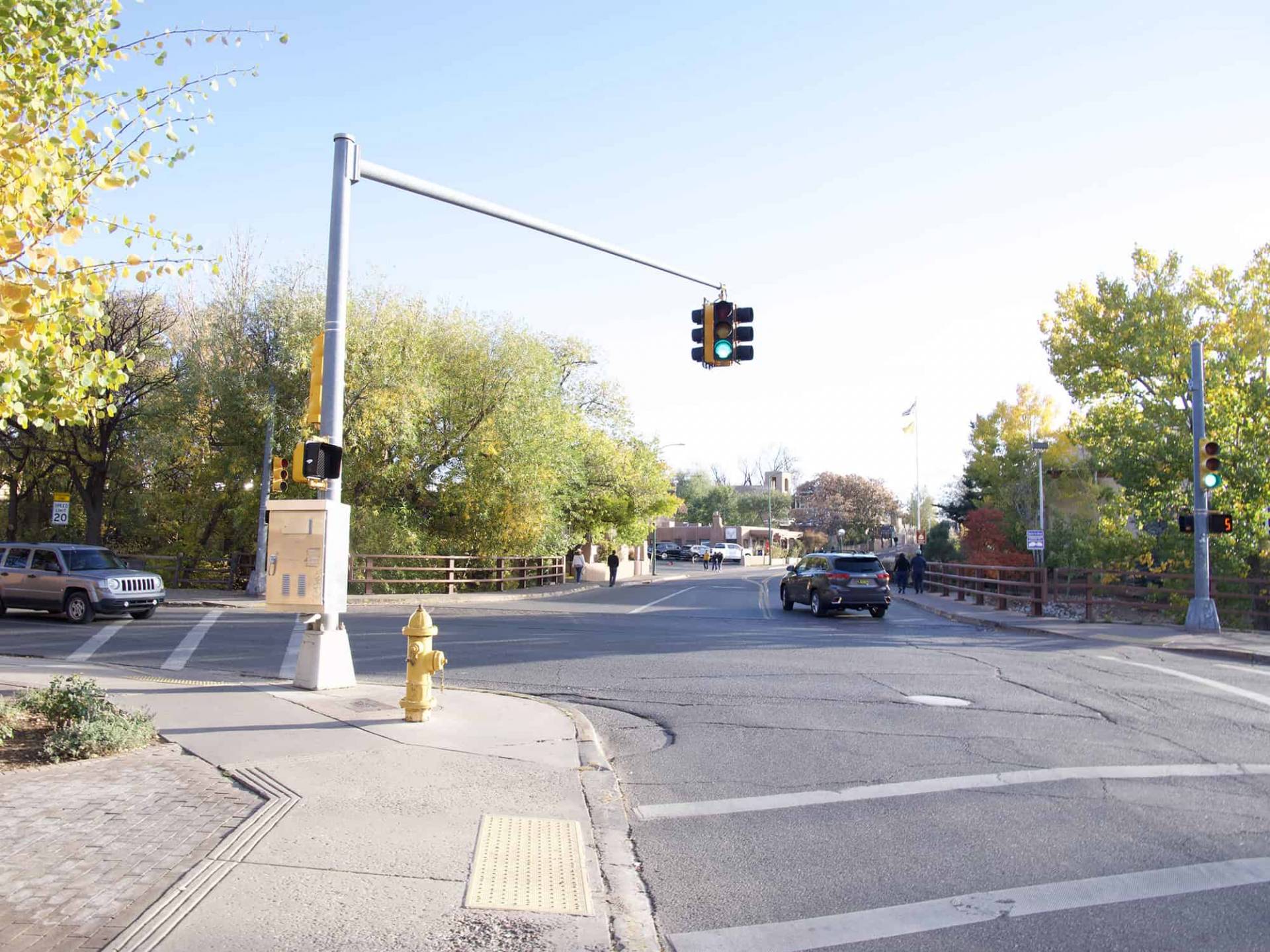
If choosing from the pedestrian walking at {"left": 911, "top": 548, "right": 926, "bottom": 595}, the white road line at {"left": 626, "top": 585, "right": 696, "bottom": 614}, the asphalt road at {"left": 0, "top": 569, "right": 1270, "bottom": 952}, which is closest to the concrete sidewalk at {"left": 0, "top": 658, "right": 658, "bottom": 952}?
the asphalt road at {"left": 0, "top": 569, "right": 1270, "bottom": 952}

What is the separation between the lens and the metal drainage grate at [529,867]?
473cm

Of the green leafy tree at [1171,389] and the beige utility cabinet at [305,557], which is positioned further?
the green leafy tree at [1171,389]

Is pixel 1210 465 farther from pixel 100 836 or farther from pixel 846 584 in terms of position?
pixel 100 836

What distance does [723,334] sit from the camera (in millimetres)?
14688

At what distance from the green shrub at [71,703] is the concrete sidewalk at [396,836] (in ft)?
2.07

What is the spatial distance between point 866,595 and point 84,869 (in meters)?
21.3

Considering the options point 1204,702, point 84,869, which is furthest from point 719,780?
point 1204,702

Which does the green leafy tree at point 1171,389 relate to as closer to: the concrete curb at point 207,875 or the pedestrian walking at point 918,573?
the pedestrian walking at point 918,573

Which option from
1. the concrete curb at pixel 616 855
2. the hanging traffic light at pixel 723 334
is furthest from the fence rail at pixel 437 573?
the concrete curb at pixel 616 855

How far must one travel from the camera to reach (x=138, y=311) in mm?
28688

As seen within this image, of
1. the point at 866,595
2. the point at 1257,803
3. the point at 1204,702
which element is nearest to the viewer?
the point at 1257,803

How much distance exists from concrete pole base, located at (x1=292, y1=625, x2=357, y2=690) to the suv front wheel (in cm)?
1099

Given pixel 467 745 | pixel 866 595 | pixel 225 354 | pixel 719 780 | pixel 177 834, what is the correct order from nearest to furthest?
pixel 177 834 → pixel 719 780 → pixel 467 745 → pixel 866 595 → pixel 225 354

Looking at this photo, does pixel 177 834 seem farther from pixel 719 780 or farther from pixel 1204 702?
pixel 1204 702
